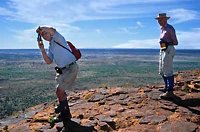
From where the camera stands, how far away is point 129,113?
25.9 feet

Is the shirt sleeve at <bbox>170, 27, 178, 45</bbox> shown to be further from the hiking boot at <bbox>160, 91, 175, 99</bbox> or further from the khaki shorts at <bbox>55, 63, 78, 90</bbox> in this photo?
the khaki shorts at <bbox>55, 63, 78, 90</bbox>

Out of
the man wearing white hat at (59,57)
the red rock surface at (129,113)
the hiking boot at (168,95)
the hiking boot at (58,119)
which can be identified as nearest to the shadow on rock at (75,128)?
the red rock surface at (129,113)

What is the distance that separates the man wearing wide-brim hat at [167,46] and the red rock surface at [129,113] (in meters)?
0.49

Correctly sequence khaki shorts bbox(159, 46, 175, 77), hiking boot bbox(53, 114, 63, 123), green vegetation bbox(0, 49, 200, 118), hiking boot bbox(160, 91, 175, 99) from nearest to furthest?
hiking boot bbox(53, 114, 63, 123) → khaki shorts bbox(159, 46, 175, 77) → hiking boot bbox(160, 91, 175, 99) → green vegetation bbox(0, 49, 200, 118)

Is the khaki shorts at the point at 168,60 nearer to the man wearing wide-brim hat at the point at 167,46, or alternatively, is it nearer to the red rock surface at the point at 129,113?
the man wearing wide-brim hat at the point at 167,46

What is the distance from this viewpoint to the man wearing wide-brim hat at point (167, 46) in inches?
334

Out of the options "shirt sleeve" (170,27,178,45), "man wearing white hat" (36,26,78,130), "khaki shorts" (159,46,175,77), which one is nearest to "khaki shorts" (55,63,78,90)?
"man wearing white hat" (36,26,78,130)

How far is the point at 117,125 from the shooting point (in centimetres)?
729

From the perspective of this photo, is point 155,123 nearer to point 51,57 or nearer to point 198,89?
point 51,57

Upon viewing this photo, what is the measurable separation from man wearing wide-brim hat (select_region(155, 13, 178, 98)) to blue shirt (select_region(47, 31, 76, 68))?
2.68m

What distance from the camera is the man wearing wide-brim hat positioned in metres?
8.49

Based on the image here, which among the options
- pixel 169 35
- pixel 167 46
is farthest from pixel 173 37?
pixel 167 46

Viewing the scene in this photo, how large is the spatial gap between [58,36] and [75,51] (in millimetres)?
486

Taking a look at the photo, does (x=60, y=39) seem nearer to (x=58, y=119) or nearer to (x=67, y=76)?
(x=67, y=76)
